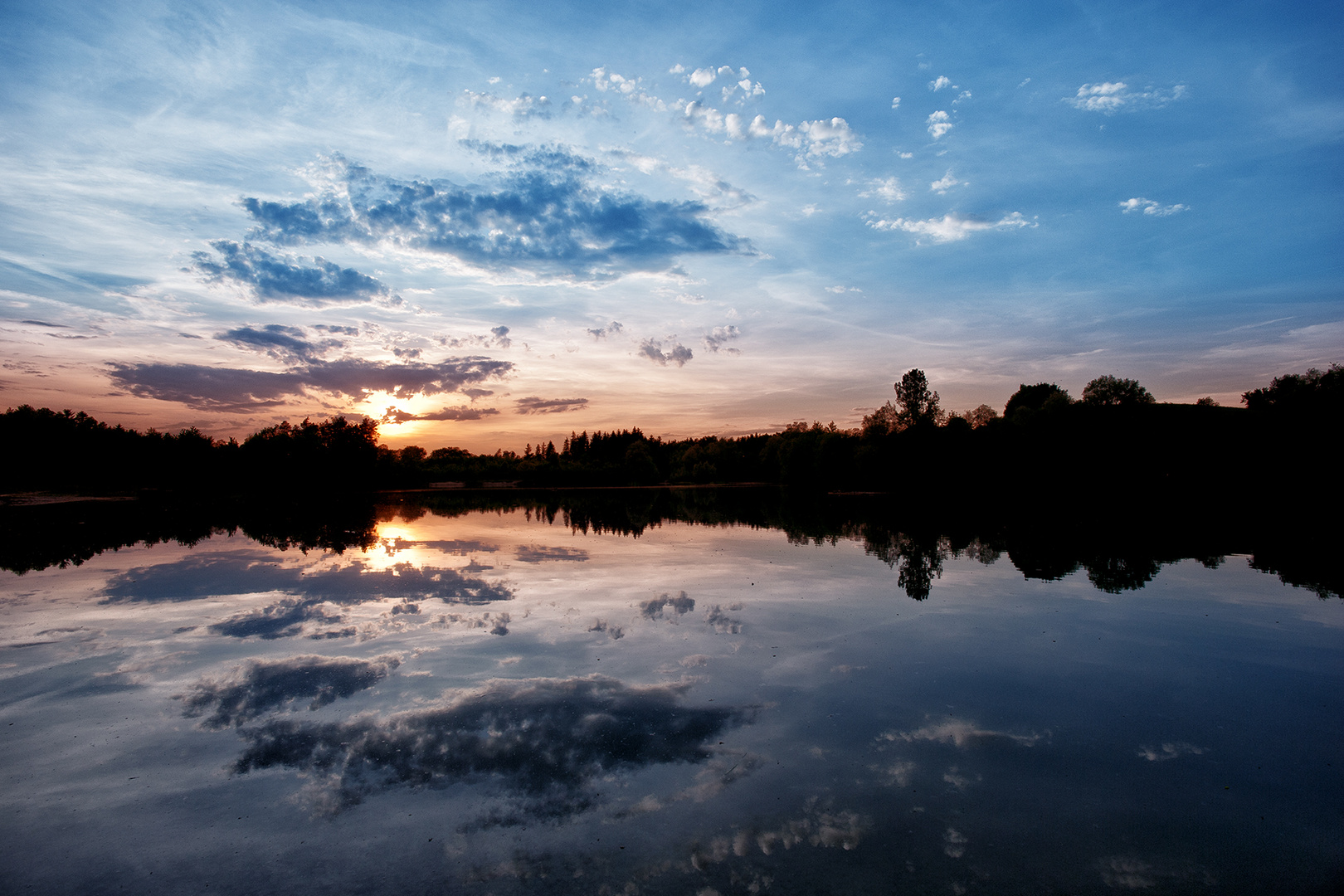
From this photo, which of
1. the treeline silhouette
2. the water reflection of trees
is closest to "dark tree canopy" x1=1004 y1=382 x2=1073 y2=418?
the treeline silhouette

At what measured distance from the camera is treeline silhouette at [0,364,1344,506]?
5206 cm

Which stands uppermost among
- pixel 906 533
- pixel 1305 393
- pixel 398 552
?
pixel 1305 393

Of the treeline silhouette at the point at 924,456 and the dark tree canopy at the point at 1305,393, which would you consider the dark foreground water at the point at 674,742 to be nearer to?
the treeline silhouette at the point at 924,456

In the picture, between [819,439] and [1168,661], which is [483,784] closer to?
[1168,661]

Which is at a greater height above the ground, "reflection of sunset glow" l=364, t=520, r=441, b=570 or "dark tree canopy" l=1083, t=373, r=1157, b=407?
"dark tree canopy" l=1083, t=373, r=1157, b=407

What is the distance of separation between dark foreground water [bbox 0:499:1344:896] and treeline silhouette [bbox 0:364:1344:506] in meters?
44.9

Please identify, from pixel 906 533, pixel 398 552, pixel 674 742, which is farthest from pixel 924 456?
pixel 674 742

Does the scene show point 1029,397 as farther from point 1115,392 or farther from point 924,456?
point 924,456

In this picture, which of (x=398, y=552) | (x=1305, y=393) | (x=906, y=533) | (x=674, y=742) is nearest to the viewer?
(x=674, y=742)

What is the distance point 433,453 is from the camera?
199 meters

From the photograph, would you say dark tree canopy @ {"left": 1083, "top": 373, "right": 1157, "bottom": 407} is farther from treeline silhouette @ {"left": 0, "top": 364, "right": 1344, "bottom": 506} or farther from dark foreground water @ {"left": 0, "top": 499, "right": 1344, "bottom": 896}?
dark foreground water @ {"left": 0, "top": 499, "right": 1344, "bottom": 896}

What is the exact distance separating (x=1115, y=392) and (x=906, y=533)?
8067cm

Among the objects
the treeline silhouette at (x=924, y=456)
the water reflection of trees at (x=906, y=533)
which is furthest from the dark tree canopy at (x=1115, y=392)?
the water reflection of trees at (x=906, y=533)

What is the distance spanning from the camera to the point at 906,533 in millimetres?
27922
